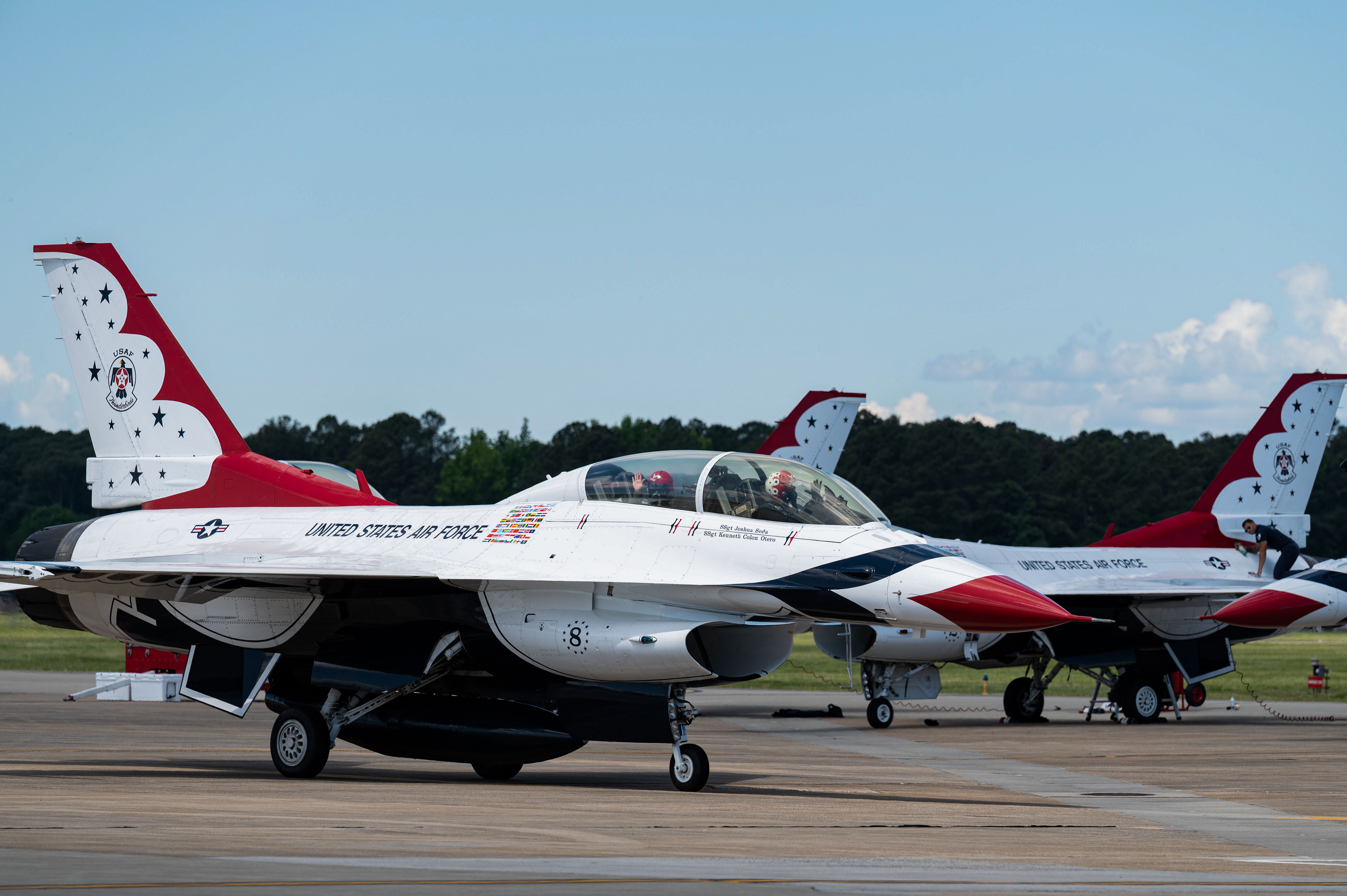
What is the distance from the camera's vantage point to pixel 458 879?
732 cm

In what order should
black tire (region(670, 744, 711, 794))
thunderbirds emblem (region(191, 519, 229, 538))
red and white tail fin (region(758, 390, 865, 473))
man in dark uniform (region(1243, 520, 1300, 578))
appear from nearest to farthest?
black tire (region(670, 744, 711, 794)), thunderbirds emblem (region(191, 519, 229, 538)), man in dark uniform (region(1243, 520, 1300, 578)), red and white tail fin (region(758, 390, 865, 473))

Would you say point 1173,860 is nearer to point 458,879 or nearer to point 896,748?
point 458,879

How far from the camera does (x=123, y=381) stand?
1623 centimetres

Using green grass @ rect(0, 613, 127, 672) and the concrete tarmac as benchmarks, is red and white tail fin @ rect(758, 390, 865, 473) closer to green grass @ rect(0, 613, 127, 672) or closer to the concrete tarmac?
the concrete tarmac

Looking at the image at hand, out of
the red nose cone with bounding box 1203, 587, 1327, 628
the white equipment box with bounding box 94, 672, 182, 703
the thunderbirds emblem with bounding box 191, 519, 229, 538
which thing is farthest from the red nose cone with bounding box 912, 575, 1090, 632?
the white equipment box with bounding box 94, 672, 182, 703

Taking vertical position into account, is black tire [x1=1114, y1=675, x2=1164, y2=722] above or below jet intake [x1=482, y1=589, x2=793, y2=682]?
below

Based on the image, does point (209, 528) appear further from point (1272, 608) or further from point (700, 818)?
point (1272, 608)

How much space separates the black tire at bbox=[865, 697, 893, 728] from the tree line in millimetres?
58850

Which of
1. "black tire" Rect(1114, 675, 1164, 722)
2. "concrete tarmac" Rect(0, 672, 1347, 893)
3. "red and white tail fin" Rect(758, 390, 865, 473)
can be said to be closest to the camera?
"concrete tarmac" Rect(0, 672, 1347, 893)

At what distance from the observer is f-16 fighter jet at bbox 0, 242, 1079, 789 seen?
1204 cm

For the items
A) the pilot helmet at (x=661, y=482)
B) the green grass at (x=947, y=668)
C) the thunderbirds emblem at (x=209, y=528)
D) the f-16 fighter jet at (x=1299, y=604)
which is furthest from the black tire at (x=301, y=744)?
the green grass at (x=947, y=668)

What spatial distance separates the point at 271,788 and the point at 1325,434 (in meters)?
22.7

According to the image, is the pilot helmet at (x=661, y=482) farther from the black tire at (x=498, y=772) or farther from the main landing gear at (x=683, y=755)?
the black tire at (x=498, y=772)

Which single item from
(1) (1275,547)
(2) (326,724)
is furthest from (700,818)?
(1) (1275,547)
